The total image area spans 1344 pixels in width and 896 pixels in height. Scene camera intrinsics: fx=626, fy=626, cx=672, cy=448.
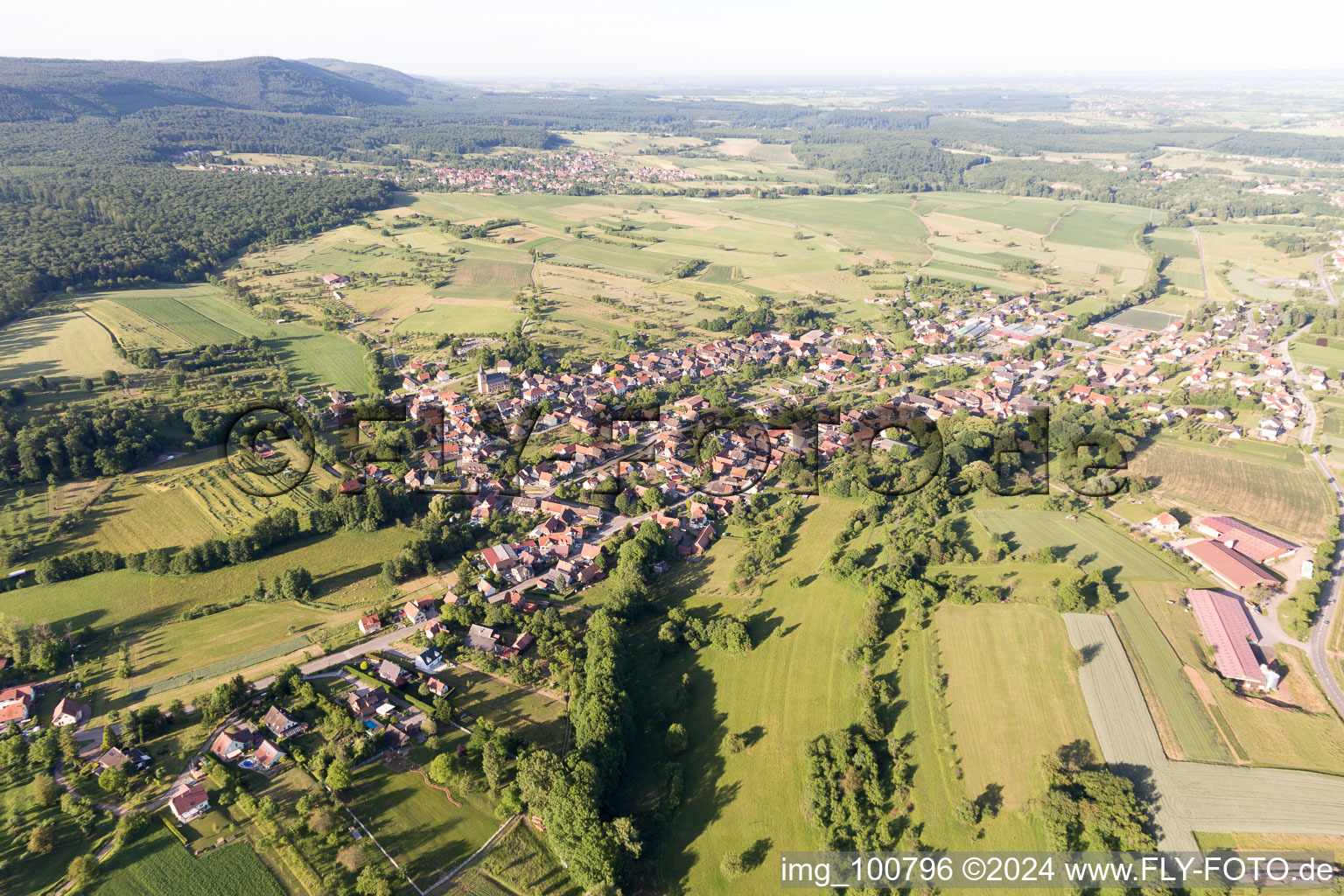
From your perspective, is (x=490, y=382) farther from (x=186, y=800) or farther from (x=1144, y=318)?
(x=1144, y=318)

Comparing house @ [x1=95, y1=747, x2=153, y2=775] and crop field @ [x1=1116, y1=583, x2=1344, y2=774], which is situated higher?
house @ [x1=95, y1=747, x2=153, y2=775]

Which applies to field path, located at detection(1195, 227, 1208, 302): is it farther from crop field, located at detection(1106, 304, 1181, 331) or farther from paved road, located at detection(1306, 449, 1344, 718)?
paved road, located at detection(1306, 449, 1344, 718)

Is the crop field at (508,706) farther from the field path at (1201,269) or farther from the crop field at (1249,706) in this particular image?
the field path at (1201,269)

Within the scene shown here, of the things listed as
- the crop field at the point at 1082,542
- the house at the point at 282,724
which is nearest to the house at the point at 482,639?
the house at the point at 282,724

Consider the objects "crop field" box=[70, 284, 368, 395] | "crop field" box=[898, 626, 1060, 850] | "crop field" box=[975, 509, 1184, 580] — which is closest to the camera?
"crop field" box=[898, 626, 1060, 850]

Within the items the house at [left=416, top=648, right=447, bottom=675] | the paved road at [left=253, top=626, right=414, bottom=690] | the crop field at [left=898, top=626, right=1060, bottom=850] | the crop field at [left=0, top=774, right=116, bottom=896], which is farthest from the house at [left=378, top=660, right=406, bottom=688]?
the crop field at [left=898, top=626, right=1060, bottom=850]

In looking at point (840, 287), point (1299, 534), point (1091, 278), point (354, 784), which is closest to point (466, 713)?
point (354, 784)

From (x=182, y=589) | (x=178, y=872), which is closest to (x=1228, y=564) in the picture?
(x=178, y=872)
